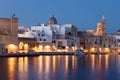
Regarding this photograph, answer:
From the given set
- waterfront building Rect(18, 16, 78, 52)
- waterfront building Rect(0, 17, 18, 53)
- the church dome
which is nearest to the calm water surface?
waterfront building Rect(0, 17, 18, 53)

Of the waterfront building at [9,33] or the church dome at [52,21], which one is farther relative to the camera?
the church dome at [52,21]

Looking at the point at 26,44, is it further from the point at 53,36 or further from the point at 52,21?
the point at 52,21

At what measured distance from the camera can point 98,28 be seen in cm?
9369

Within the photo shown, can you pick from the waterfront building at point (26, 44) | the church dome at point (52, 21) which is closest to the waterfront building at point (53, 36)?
the waterfront building at point (26, 44)

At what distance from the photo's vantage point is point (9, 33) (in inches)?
2020

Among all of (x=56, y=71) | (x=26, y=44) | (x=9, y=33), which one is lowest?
(x=56, y=71)

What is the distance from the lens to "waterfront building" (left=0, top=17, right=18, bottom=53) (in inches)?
1972

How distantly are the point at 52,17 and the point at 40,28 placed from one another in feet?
52.5

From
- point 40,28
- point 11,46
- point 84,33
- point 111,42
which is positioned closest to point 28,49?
point 11,46

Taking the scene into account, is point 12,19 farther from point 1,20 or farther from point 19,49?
point 19,49

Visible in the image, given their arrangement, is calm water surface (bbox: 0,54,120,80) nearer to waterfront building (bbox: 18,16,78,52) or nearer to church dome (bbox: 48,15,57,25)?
waterfront building (bbox: 18,16,78,52)

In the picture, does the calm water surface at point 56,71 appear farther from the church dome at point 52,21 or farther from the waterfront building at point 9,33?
the church dome at point 52,21

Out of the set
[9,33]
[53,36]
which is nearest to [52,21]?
[53,36]

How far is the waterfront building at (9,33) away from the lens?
164 feet
